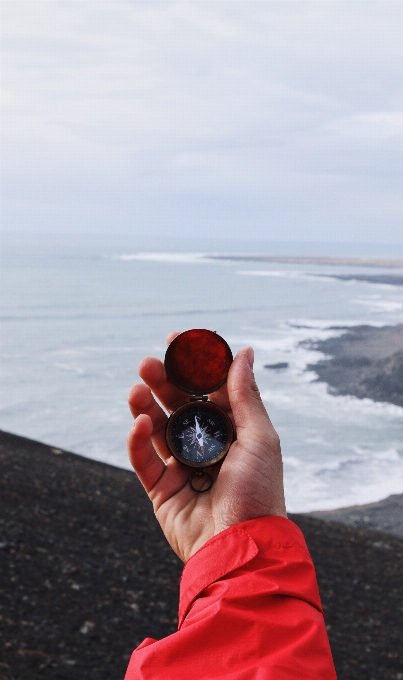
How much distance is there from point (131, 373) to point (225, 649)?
3524 centimetres

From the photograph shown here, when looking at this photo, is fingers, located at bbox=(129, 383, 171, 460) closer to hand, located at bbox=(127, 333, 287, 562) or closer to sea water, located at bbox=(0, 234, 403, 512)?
hand, located at bbox=(127, 333, 287, 562)

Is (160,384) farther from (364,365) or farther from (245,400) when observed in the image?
(364,365)

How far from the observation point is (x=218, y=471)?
3168mm

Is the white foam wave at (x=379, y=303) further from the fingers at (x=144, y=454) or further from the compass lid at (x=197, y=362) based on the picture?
the fingers at (x=144, y=454)

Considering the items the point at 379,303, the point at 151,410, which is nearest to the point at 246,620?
the point at 151,410

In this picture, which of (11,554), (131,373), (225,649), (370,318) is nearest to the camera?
(225,649)

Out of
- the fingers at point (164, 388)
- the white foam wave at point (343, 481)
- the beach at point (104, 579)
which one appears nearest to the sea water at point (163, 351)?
the white foam wave at point (343, 481)

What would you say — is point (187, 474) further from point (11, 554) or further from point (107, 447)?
point (107, 447)

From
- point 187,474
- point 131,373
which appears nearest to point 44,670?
point 187,474

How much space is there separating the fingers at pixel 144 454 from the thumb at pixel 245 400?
16.9 inches

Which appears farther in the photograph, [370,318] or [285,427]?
[370,318]

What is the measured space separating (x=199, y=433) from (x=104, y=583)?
5603 mm

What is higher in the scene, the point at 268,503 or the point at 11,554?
the point at 268,503

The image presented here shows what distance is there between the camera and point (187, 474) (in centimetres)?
318
